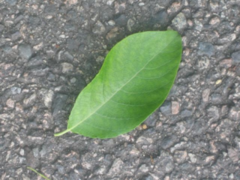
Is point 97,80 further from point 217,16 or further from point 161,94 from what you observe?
point 217,16

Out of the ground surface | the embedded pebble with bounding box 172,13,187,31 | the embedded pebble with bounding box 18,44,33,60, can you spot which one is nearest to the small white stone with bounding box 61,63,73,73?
the ground surface

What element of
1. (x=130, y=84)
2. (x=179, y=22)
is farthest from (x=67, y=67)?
(x=179, y=22)

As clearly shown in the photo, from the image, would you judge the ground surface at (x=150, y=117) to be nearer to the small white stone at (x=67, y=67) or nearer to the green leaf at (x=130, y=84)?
the small white stone at (x=67, y=67)

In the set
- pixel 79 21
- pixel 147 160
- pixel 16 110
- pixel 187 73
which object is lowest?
pixel 147 160

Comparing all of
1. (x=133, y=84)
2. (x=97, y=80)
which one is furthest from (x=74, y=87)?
(x=133, y=84)

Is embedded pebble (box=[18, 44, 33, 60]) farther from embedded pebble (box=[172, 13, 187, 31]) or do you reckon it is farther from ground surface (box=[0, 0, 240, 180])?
embedded pebble (box=[172, 13, 187, 31])

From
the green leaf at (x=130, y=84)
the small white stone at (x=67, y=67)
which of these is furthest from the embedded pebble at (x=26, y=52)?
the green leaf at (x=130, y=84)
